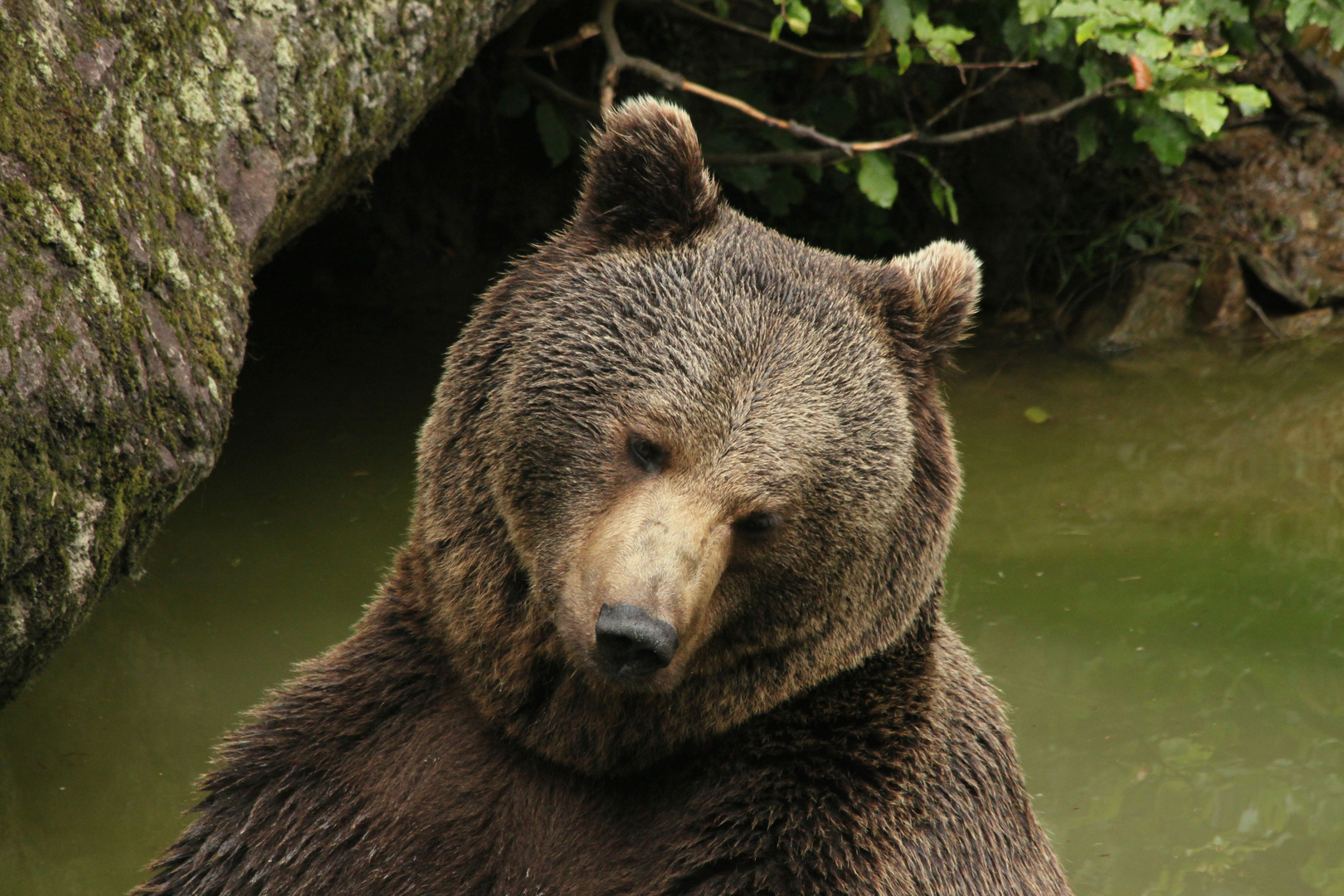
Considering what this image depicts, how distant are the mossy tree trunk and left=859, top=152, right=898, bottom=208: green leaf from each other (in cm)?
332

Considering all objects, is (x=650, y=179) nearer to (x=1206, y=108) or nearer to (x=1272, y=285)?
(x=1206, y=108)

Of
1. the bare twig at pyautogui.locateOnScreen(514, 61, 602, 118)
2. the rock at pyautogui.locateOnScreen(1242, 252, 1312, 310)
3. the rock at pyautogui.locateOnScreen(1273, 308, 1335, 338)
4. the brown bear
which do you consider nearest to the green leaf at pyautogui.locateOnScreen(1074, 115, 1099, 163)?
the rock at pyautogui.locateOnScreen(1242, 252, 1312, 310)

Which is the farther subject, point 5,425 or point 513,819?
point 513,819

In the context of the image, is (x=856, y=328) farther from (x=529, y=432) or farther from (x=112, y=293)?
(x=112, y=293)

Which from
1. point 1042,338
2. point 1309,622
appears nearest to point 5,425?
point 1309,622

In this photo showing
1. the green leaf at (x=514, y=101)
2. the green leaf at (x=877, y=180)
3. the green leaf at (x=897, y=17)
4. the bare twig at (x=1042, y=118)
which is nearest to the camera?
the green leaf at (x=897, y=17)

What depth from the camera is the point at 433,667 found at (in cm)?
362

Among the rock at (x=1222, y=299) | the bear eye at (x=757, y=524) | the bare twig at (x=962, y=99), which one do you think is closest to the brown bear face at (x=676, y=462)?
the bear eye at (x=757, y=524)

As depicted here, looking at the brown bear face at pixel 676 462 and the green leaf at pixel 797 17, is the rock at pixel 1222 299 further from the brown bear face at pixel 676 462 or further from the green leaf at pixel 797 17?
the brown bear face at pixel 676 462

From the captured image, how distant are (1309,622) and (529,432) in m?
4.53

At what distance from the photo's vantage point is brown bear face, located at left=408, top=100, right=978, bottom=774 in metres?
3.12

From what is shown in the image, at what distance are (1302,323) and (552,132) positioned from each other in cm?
536

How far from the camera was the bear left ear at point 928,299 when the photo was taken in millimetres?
3561

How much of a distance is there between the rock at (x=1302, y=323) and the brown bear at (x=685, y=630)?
21.1ft
